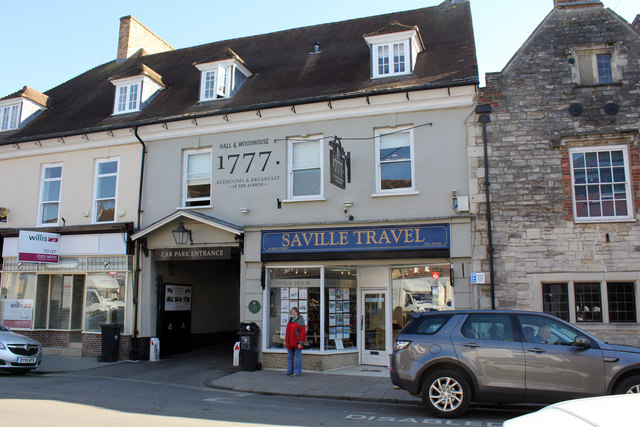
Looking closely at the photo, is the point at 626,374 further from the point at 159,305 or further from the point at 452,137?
the point at 159,305

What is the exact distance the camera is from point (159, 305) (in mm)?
15727

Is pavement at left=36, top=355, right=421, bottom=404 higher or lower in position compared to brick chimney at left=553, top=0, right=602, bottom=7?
lower

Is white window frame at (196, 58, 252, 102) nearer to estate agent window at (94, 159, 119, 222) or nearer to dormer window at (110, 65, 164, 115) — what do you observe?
dormer window at (110, 65, 164, 115)

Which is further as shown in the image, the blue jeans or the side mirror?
the blue jeans

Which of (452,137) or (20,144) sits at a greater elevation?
(20,144)

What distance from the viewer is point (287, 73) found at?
16438mm

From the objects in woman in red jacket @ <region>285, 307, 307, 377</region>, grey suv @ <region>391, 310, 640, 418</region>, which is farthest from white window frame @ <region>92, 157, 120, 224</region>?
grey suv @ <region>391, 310, 640, 418</region>

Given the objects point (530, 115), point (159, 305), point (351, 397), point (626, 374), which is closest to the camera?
point (626, 374)

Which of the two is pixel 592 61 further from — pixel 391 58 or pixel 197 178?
pixel 197 178

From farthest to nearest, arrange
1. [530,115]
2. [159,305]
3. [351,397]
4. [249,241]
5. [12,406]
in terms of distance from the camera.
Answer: [159,305]
[249,241]
[530,115]
[351,397]
[12,406]

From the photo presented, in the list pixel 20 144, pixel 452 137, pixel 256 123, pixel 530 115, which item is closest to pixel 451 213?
pixel 452 137

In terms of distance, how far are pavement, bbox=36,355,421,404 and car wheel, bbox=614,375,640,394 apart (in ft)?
11.5

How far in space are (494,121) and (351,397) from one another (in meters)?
7.50

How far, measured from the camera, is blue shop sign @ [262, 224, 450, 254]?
12.7 metres
